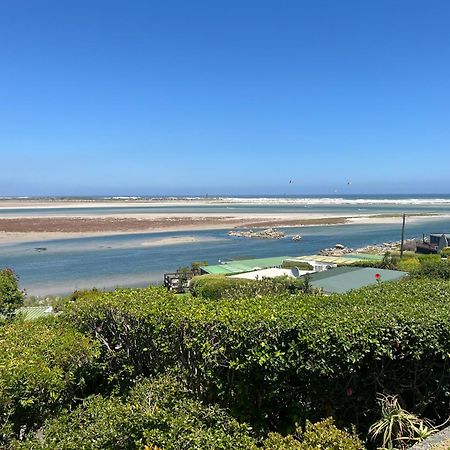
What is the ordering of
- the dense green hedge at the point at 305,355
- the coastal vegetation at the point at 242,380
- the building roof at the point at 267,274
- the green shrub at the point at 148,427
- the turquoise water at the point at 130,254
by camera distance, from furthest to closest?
the turquoise water at the point at 130,254 → the building roof at the point at 267,274 → the dense green hedge at the point at 305,355 → the coastal vegetation at the point at 242,380 → the green shrub at the point at 148,427

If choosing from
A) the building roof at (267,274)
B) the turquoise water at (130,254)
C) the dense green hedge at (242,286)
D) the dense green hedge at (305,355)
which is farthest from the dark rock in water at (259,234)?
the dense green hedge at (305,355)

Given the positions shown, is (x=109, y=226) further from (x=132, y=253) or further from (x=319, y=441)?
(x=319, y=441)

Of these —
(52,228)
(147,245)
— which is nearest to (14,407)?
(147,245)

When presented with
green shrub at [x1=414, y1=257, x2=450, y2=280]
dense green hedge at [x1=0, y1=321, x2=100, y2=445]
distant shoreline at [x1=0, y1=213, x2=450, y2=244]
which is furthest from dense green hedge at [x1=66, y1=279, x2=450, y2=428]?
distant shoreline at [x1=0, y1=213, x2=450, y2=244]

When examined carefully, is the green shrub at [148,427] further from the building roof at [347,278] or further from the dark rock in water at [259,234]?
the dark rock in water at [259,234]

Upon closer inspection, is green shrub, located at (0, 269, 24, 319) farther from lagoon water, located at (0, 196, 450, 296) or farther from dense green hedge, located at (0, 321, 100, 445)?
lagoon water, located at (0, 196, 450, 296)

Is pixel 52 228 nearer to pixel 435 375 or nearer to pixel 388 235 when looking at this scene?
pixel 388 235

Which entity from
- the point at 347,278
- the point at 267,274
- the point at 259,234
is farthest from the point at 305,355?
the point at 259,234
